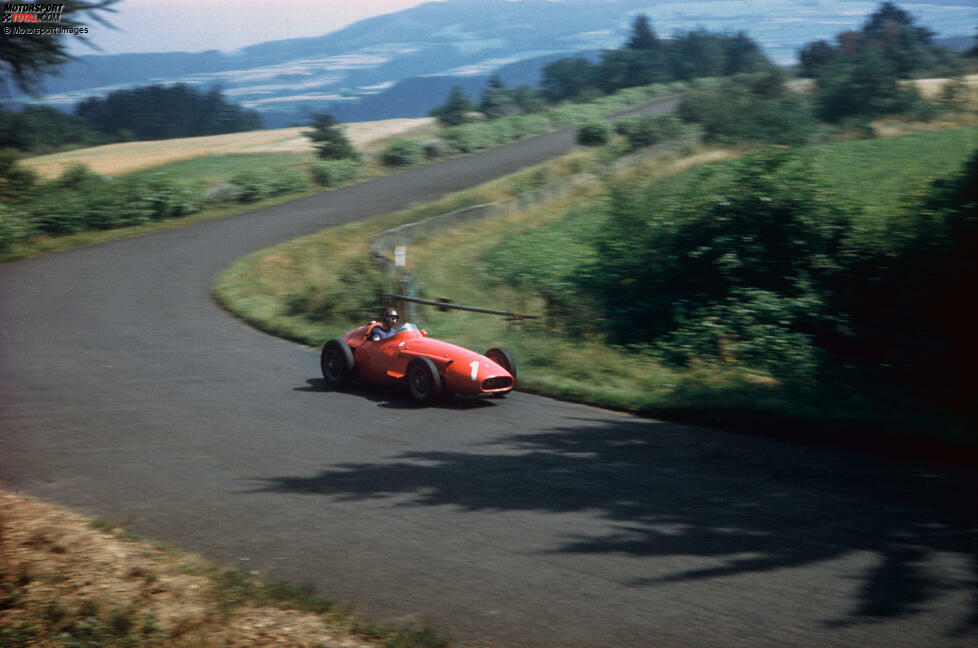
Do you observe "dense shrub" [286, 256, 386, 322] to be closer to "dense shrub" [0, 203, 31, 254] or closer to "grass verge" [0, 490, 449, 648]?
"dense shrub" [0, 203, 31, 254]

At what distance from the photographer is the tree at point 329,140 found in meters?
46.6

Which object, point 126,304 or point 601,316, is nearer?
point 601,316

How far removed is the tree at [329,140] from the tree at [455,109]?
52.7 ft

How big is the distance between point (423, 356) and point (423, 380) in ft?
1.15

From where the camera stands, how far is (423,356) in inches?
461

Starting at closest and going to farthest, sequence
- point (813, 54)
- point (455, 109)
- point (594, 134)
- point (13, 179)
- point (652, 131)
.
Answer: point (13, 179), point (652, 131), point (594, 134), point (455, 109), point (813, 54)

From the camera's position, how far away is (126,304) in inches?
770

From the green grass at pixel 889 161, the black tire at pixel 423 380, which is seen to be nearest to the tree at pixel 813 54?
the green grass at pixel 889 161

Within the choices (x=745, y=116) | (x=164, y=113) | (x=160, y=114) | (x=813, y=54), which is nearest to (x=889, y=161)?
(x=745, y=116)

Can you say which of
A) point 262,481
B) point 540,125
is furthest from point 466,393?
point 540,125

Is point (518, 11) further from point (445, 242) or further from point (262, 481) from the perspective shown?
point (262, 481)

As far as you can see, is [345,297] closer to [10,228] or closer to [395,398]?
[395,398]

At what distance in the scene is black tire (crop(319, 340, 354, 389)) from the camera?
41.2 ft

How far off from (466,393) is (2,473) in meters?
5.48
